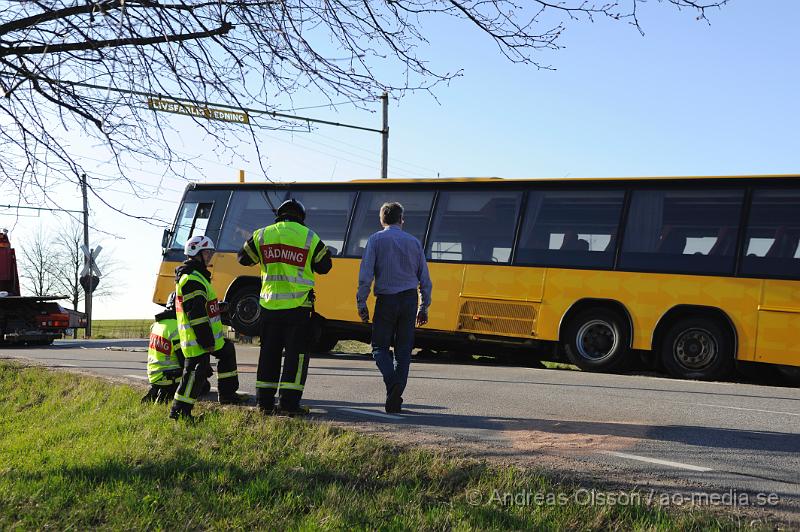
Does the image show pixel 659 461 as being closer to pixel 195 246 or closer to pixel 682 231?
pixel 195 246

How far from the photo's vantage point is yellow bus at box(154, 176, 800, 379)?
13711mm

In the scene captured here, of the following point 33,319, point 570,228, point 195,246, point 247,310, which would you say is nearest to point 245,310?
point 247,310

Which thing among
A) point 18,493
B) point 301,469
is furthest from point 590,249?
point 18,493

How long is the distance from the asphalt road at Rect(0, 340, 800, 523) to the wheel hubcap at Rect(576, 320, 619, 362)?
39.8 inches

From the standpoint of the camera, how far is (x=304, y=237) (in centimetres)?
819

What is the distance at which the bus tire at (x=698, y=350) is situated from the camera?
13.8m

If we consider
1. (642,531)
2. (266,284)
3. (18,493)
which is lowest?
(18,493)

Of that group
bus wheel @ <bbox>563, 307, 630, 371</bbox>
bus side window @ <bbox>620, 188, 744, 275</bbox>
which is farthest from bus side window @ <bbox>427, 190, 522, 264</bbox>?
bus side window @ <bbox>620, 188, 744, 275</bbox>

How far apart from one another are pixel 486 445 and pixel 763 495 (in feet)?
6.70

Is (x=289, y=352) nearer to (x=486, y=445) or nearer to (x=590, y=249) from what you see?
(x=486, y=445)

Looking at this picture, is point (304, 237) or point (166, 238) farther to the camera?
point (166, 238)

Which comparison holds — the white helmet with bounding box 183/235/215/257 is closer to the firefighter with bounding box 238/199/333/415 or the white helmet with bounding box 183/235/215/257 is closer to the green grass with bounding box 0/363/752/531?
the firefighter with bounding box 238/199/333/415

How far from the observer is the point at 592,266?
49.3 ft

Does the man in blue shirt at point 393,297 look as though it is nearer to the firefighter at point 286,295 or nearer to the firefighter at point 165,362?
the firefighter at point 286,295
